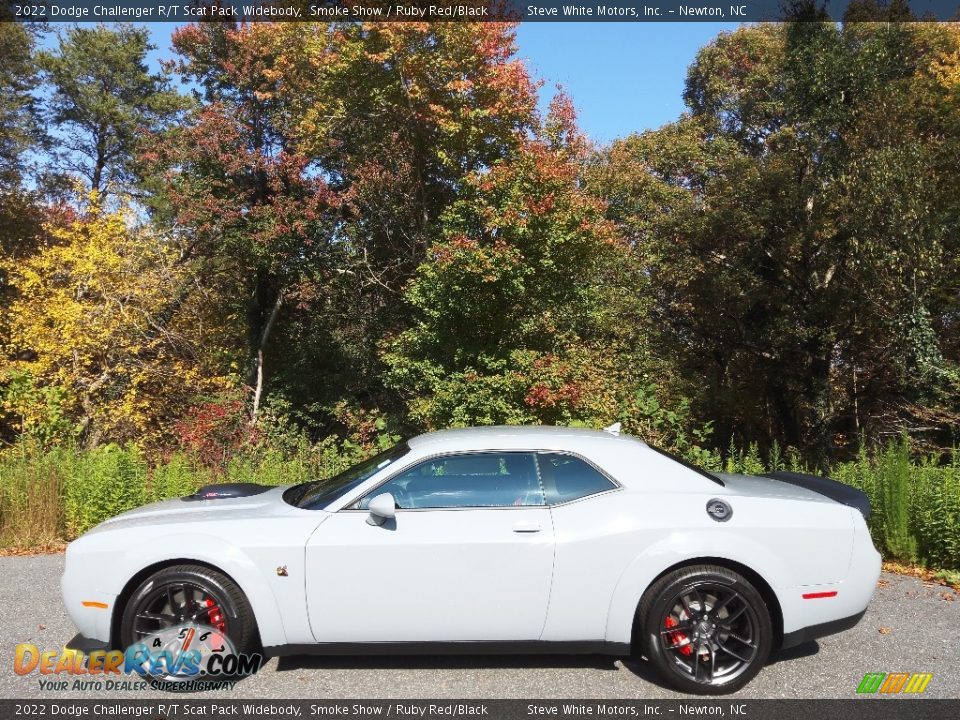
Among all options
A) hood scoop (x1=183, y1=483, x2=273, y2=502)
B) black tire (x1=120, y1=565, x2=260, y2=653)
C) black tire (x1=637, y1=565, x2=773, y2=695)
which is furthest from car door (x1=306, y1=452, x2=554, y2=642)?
hood scoop (x1=183, y1=483, x2=273, y2=502)

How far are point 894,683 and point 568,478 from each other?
2.07 meters

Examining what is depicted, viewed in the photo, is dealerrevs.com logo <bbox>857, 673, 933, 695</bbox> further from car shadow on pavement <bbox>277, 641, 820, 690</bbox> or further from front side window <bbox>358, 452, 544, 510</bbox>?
front side window <bbox>358, 452, 544, 510</bbox>

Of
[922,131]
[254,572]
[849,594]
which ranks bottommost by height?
[849,594]

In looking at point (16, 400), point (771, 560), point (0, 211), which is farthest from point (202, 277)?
point (771, 560)

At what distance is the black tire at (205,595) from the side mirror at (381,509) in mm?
816

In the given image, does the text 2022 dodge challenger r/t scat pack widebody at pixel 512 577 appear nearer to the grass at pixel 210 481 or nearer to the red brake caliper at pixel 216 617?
the red brake caliper at pixel 216 617

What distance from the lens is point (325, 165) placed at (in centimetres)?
1775

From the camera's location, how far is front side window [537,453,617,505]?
162 inches

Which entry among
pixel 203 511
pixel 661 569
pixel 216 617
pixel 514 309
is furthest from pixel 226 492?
pixel 514 309

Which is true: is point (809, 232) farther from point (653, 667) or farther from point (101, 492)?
point (101, 492)

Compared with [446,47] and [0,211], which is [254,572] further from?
[0,211]

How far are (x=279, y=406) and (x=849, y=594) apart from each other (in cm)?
1632

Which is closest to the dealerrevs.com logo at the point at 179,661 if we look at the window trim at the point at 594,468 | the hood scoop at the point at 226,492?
the hood scoop at the point at 226,492

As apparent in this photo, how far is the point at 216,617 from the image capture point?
13.0 feet
